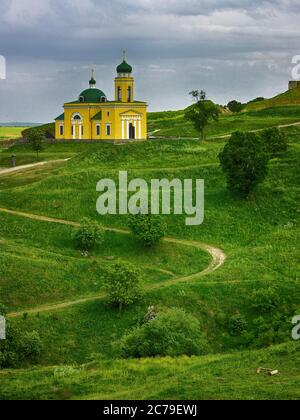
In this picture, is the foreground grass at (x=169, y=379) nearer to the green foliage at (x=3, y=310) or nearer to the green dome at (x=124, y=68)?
the green foliage at (x=3, y=310)

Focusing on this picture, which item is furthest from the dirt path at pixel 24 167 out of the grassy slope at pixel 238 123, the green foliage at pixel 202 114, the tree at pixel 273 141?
the grassy slope at pixel 238 123

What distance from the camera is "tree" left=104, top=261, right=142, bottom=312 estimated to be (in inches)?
2010

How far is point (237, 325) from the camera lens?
49969mm

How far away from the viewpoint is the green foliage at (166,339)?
4297 centimetres

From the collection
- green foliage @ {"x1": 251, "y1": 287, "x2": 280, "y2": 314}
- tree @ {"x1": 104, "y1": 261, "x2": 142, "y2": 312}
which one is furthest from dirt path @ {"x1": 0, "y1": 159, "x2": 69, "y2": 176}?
green foliage @ {"x1": 251, "y1": 287, "x2": 280, "y2": 314}

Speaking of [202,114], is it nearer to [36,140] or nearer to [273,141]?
[273,141]

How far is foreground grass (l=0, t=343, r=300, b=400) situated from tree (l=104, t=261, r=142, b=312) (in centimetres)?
1041

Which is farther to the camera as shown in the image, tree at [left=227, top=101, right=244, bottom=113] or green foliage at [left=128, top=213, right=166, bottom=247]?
tree at [left=227, top=101, right=244, bottom=113]

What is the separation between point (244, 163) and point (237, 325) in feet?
65.6

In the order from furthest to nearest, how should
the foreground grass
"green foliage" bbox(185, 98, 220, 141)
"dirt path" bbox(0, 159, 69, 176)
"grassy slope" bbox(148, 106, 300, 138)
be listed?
"grassy slope" bbox(148, 106, 300, 138), "green foliage" bbox(185, 98, 220, 141), "dirt path" bbox(0, 159, 69, 176), the foreground grass

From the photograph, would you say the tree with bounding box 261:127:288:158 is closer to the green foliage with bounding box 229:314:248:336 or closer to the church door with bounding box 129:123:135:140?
the church door with bounding box 129:123:135:140

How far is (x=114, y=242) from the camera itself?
202 ft
